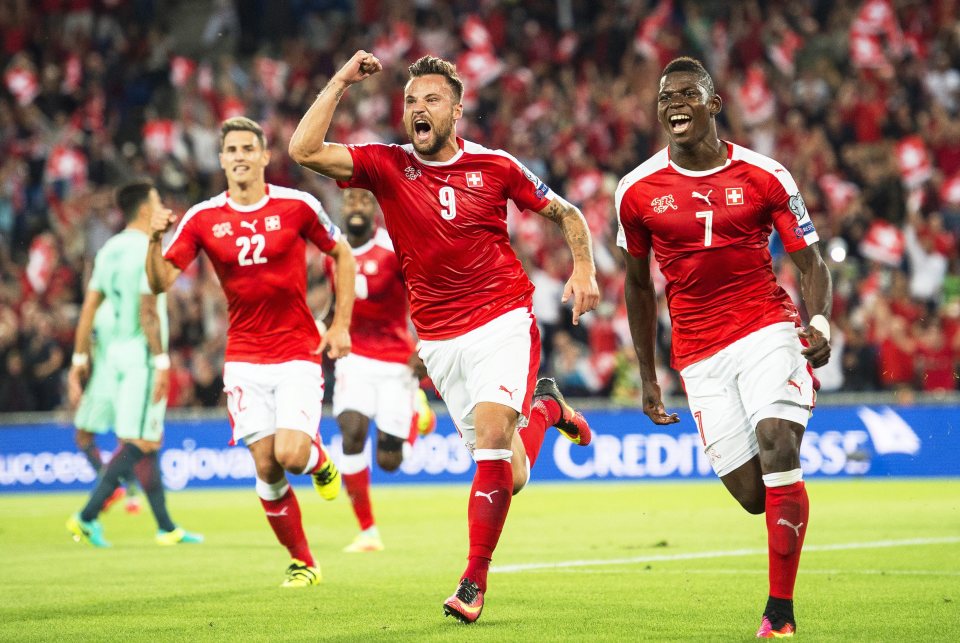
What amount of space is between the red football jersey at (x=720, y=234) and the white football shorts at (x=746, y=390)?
0.07 metres

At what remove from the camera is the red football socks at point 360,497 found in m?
11.7

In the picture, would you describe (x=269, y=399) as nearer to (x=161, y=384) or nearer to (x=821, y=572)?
(x=161, y=384)

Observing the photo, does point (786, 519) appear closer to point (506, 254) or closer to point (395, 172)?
point (506, 254)

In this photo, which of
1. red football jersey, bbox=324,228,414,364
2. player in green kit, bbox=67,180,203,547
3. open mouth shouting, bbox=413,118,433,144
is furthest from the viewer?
player in green kit, bbox=67,180,203,547

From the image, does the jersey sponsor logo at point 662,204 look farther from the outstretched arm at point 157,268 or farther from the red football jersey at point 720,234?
the outstretched arm at point 157,268

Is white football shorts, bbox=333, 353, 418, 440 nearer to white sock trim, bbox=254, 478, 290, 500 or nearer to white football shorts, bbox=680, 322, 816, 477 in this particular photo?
white sock trim, bbox=254, 478, 290, 500

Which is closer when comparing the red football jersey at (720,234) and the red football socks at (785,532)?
the red football socks at (785,532)

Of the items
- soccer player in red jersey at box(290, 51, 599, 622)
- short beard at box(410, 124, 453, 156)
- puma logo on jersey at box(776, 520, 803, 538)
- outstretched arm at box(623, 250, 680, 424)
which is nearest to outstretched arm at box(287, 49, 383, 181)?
soccer player in red jersey at box(290, 51, 599, 622)

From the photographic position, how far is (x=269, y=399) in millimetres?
9094

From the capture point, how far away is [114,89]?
2789 cm

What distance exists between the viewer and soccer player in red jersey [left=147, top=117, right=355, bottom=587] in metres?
9.02

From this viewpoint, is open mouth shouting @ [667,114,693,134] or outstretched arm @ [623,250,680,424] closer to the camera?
open mouth shouting @ [667,114,693,134]

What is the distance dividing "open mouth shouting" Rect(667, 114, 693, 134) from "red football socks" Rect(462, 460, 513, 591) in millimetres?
1825

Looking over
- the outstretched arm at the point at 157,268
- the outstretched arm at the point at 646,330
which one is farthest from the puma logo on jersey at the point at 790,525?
the outstretched arm at the point at 157,268
